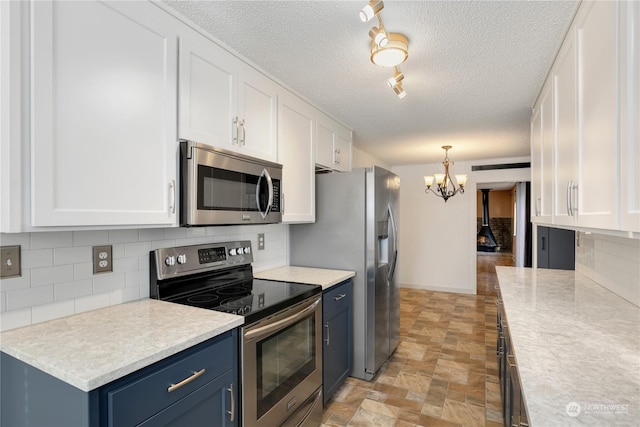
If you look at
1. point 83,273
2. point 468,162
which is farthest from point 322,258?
point 468,162

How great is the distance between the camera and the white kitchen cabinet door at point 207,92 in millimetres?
1628

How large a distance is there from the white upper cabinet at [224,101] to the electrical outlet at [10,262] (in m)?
0.80

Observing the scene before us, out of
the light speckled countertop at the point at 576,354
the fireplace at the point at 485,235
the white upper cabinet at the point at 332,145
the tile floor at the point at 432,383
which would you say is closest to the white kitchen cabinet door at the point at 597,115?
the light speckled countertop at the point at 576,354

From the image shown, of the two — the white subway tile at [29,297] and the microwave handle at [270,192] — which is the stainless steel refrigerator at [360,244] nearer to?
the microwave handle at [270,192]

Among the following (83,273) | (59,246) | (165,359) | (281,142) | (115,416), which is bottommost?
(115,416)

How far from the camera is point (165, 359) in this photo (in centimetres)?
114

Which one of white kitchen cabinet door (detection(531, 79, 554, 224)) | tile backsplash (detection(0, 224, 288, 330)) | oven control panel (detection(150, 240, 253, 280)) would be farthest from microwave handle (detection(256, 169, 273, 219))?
white kitchen cabinet door (detection(531, 79, 554, 224))

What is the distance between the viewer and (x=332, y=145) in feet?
10.4

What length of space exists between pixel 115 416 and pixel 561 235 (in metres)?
4.87

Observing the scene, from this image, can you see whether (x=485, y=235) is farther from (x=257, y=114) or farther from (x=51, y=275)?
(x=51, y=275)

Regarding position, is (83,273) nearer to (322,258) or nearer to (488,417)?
(322,258)

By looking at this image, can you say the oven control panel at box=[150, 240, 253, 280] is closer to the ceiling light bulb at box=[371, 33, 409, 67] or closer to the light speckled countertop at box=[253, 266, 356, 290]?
the light speckled countertop at box=[253, 266, 356, 290]

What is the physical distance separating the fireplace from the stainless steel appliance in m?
10.2

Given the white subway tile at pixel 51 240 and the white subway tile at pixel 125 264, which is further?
the white subway tile at pixel 125 264
